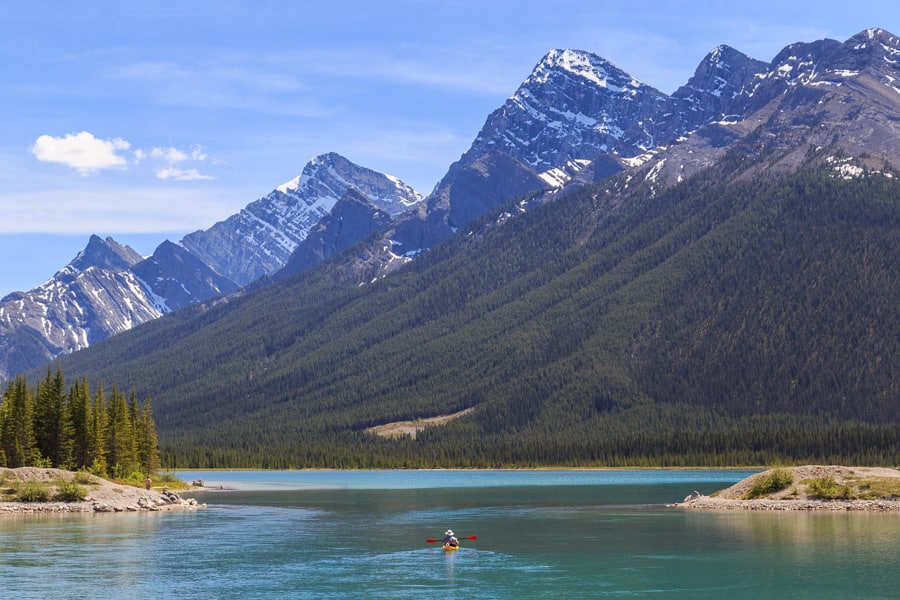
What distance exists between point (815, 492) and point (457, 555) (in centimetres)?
5673

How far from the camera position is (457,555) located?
103 metres

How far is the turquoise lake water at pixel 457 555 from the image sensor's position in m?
83.2

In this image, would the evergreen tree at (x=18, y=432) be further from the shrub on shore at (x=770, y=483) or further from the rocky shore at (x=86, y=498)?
the shrub on shore at (x=770, y=483)

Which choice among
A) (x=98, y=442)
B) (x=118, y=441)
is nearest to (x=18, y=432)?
(x=98, y=442)

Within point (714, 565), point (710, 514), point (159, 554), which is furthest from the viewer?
point (710, 514)

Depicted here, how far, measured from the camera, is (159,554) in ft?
333

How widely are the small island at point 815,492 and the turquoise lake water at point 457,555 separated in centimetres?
602

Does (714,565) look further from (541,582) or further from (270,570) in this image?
(270,570)

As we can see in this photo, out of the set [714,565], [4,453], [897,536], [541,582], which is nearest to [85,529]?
[4,453]

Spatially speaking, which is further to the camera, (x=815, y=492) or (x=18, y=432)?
(x=18, y=432)

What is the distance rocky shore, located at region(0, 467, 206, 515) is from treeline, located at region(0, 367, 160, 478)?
1380 cm

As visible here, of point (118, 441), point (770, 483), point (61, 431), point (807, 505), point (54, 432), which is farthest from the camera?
point (118, 441)

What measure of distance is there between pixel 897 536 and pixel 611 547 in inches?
1011

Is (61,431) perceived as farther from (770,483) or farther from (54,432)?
(770,483)
